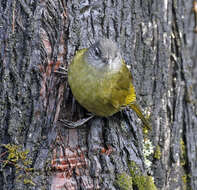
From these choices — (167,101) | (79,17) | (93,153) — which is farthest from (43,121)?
(167,101)

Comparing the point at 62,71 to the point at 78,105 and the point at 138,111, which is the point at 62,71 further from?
the point at 138,111

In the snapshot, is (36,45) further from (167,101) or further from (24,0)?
(167,101)

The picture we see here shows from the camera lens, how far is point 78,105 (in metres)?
3.12

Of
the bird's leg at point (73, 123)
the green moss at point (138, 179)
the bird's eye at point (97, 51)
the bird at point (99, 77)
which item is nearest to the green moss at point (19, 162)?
the bird's leg at point (73, 123)

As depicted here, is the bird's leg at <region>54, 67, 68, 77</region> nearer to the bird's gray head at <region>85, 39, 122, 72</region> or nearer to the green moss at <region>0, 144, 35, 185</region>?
the bird's gray head at <region>85, 39, 122, 72</region>

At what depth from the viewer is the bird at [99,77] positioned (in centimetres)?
287

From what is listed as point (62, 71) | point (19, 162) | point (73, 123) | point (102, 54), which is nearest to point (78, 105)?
point (73, 123)

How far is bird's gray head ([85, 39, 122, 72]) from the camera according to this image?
2.87m

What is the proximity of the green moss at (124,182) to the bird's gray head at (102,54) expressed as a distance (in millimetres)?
1051

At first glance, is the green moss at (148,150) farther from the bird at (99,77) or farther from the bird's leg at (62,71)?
the bird's leg at (62,71)

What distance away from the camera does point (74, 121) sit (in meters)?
3.03

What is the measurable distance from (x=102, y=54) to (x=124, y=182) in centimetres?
124

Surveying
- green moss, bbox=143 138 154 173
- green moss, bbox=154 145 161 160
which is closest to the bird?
green moss, bbox=143 138 154 173

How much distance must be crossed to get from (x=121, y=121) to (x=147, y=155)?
599 mm
